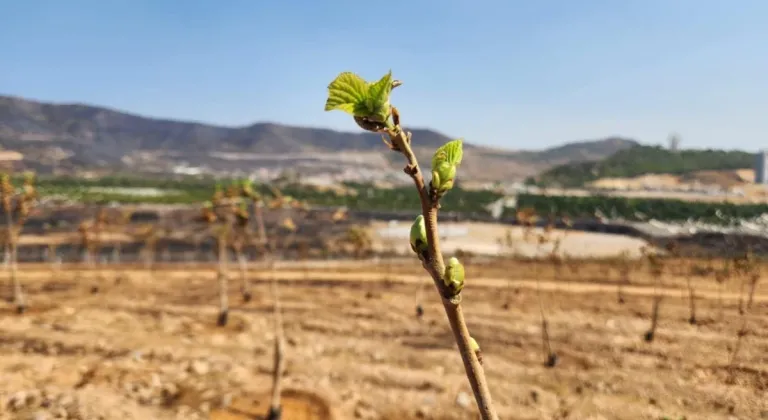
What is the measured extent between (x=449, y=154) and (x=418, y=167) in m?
0.17

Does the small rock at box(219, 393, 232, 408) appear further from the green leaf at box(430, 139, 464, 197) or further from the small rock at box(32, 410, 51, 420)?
the green leaf at box(430, 139, 464, 197)

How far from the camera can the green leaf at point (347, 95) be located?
2.32 metres

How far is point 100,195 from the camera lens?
119 meters

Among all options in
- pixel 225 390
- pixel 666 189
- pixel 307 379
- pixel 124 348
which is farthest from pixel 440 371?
pixel 666 189

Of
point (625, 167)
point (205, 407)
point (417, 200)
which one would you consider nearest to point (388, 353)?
point (205, 407)

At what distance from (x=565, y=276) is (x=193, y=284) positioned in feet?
78.8

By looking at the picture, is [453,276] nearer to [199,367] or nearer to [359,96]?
[359,96]

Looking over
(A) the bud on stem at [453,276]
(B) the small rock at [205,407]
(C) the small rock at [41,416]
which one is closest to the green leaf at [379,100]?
(A) the bud on stem at [453,276]

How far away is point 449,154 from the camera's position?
2.53m

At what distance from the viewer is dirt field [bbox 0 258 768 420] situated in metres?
6.02

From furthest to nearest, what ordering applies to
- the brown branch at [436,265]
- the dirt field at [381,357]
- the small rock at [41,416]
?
the small rock at [41,416] → the dirt field at [381,357] → the brown branch at [436,265]

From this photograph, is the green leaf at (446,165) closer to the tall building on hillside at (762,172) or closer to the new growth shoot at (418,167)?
the new growth shoot at (418,167)

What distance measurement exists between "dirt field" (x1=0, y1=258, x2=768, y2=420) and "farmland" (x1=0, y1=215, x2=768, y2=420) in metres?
0.04

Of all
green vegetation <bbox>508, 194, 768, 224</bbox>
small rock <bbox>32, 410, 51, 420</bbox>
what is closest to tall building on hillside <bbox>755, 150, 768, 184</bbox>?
small rock <bbox>32, 410, 51, 420</bbox>
